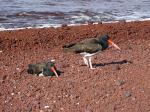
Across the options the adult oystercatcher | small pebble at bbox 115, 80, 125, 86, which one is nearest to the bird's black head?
the adult oystercatcher

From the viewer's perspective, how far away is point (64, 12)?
2233cm

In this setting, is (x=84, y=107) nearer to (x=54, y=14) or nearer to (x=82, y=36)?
(x=82, y=36)

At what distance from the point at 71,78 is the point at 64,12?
11.5 m

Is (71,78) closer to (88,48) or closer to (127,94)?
(88,48)

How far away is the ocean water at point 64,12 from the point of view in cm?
2018

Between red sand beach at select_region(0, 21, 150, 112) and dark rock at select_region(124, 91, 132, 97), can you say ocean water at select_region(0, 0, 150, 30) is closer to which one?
red sand beach at select_region(0, 21, 150, 112)

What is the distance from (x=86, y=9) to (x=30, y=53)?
1028cm

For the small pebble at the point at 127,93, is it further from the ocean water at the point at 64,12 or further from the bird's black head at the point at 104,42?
the ocean water at the point at 64,12

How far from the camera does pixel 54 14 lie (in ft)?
71.9

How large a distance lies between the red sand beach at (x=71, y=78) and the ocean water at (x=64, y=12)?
4.05 meters

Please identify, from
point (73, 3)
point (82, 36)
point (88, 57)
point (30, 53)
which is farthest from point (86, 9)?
point (88, 57)

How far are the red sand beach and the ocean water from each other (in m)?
4.05

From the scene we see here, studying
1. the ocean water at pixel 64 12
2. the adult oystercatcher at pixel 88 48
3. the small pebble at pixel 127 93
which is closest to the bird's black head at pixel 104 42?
the adult oystercatcher at pixel 88 48

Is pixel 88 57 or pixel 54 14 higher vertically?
pixel 88 57
